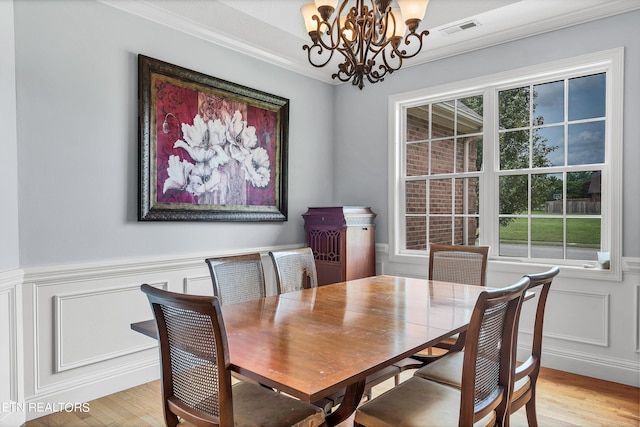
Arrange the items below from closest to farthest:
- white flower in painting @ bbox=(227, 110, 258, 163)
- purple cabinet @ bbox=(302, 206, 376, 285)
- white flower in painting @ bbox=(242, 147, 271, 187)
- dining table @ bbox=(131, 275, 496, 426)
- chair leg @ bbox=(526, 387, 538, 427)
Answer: dining table @ bbox=(131, 275, 496, 426)
chair leg @ bbox=(526, 387, 538, 427)
white flower in painting @ bbox=(227, 110, 258, 163)
white flower in painting @ bbox=(242, 147, 271, 187)
purple cabinet @ bbox=(302, 206, 376, 285)

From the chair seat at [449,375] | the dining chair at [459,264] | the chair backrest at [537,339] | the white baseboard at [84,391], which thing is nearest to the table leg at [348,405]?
the chair seat at [449,375]

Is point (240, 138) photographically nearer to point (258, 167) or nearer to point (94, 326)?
point (258, 167)

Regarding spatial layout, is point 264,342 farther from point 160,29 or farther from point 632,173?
point 632,173

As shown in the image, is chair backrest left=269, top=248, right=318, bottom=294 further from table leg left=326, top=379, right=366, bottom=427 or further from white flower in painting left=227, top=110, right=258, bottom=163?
white flower in painting left=227, top=110, right=258, bottom=163

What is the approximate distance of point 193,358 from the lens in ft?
4.57

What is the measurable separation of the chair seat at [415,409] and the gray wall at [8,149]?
216 cm

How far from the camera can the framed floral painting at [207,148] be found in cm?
302

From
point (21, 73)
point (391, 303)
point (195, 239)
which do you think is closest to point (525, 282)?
point (391, 303)

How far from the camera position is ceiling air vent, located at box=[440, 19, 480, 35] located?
324 centimetres

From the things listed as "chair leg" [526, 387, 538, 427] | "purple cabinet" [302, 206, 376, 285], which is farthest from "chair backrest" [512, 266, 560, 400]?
"purple cabinet" [302, 206, 376, 285]

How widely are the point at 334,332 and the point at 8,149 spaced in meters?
2.16

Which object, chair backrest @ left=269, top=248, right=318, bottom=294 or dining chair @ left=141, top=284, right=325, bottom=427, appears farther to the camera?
chair backrest @ left=269, top=248, right=318, bottom=294

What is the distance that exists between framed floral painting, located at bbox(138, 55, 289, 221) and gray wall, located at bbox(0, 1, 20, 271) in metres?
0.76

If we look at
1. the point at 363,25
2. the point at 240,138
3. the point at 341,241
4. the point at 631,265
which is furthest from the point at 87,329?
the point at 631,265
